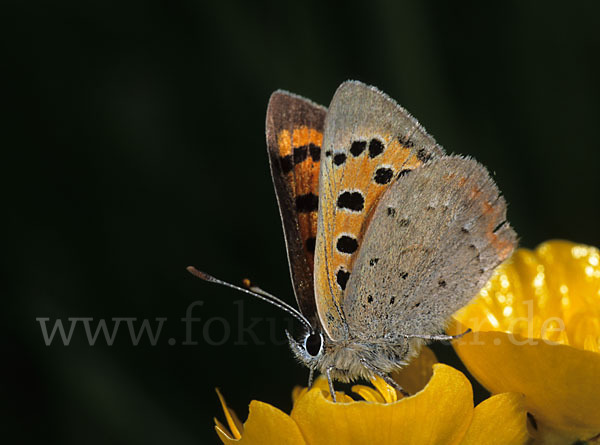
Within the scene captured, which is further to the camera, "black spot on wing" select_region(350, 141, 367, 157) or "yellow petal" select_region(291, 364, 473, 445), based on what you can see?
"black spot on wing" select_region(350, 141, 367, 157)

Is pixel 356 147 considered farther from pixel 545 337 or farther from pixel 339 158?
pixel 545 337

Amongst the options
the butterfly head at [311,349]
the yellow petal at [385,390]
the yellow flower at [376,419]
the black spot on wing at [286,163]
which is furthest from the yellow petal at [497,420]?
the black spot on wing at [286,163]

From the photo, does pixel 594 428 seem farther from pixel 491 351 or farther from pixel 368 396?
pixel 368 396

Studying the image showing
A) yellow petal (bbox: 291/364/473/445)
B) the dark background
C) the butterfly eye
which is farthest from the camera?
the dark background

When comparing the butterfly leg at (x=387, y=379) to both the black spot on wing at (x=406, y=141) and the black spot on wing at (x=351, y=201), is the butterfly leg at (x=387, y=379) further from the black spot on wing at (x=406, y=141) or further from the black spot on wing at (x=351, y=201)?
the black spot on wing at (x=406, y=141)

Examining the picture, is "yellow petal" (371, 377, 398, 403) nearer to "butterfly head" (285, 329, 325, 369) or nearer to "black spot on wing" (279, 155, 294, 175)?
"butterfly head" (285, 329, 325, 369)

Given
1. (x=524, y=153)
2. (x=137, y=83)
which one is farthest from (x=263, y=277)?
(x=524, y=153)

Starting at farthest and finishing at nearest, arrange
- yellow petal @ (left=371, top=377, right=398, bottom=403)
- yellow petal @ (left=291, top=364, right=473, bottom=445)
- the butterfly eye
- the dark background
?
the dark background, the butterfly eye, yellow petal @ (left=371, top=377, right=398, bottom=403), yellow petal @ (left=291, top=364, right=473, bottom=445)

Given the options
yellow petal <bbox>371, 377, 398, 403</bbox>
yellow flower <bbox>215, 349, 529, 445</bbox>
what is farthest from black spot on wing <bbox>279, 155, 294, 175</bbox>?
yellow flower <bbox>215, 349, 529, 445</bbox>
